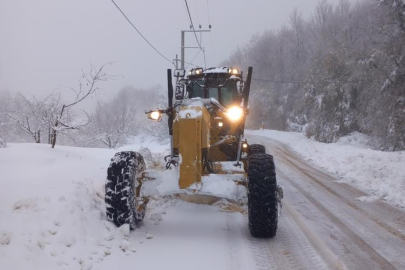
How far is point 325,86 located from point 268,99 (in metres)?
24.0

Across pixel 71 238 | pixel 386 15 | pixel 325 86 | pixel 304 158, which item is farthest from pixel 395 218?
pixel 325 86

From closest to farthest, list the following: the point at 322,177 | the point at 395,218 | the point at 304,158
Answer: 1. the point at 395,218
2. the point at 322,177
3. the point at 304,158

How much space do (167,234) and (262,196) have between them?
61.4 inches

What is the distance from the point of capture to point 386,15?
64.8 feet

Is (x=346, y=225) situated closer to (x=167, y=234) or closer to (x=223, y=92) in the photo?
(x=167, y=234)

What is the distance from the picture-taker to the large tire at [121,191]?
4770 mm

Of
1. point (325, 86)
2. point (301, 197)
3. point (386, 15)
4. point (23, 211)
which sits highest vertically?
point (386, 15)

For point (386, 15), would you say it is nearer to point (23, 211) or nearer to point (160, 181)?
point (160, 181)

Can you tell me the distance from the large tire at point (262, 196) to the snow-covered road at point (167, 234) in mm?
305

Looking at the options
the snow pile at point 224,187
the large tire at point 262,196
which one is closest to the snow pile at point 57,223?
the snow pile at point 224,187

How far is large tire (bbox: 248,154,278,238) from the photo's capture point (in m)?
4.71

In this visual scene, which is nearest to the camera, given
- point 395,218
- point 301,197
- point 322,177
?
point 395,218

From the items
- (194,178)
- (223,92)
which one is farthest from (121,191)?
(223,92)

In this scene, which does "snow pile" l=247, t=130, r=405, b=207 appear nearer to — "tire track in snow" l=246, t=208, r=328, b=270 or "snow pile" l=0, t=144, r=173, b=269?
"tire track in snow" l=246, t=208, r=328, b=270
